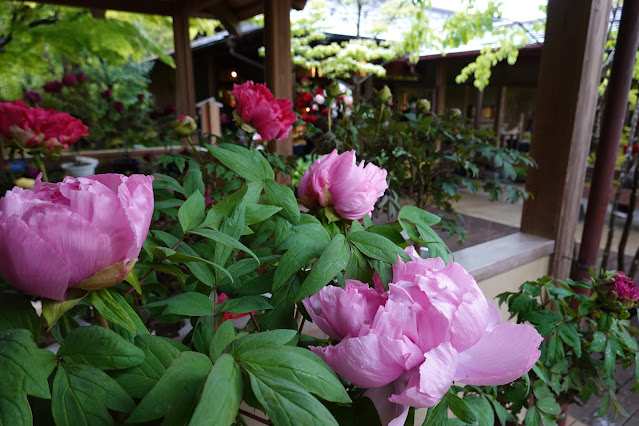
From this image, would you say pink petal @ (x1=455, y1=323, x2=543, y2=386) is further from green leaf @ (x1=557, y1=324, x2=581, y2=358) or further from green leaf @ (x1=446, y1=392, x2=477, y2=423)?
green leaf @ (x1=557, y1=324, x2=581, y2=358)

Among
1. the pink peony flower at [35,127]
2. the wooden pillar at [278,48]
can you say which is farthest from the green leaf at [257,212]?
the wooden pillar at [278,48]

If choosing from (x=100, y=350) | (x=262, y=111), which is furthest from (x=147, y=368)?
(x=262, y=111)

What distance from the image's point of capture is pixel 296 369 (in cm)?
30

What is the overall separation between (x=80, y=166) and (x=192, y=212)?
4.22 m

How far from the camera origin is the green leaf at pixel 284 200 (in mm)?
492

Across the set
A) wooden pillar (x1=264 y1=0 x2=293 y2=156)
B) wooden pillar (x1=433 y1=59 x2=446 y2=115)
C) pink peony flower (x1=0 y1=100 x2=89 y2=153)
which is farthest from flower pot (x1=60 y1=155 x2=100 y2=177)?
wooden pillar (x1=433 y1=59 x2=446 y2=115)

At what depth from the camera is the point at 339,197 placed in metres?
0.50

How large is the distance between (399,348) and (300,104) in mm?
2208

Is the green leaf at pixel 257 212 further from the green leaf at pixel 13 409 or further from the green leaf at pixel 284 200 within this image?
the green leaf at pixel 13 409

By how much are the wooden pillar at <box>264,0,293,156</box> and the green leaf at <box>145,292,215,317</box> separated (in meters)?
2.21

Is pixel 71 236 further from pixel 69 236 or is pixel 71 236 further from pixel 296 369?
pixel 296 369

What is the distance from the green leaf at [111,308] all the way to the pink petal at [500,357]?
0.26m

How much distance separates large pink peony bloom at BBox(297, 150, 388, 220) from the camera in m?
0.49

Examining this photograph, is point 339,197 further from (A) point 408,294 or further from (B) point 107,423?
(B) point 107,423
